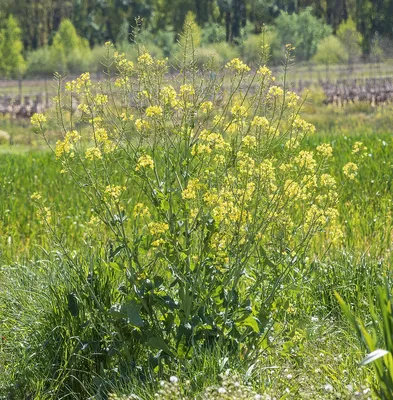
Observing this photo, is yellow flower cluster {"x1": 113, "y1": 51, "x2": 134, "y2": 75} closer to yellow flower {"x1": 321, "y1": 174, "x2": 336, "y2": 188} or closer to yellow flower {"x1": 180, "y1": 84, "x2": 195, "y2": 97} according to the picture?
yellow flower {"x1": 180, "y1": 84, "x2": 195, "y2": 97}

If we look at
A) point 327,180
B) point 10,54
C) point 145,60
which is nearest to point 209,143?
point 145,60

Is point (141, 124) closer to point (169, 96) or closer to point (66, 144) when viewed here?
point (169, 96)

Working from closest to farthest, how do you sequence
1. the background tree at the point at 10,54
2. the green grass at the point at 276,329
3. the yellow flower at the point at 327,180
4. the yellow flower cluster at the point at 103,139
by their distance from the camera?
the green grass at the point at 276,329, the yellow flower cluster at the point at 103,139, the yellow flower at the point at 327,180, the background tree at the point at 10,54

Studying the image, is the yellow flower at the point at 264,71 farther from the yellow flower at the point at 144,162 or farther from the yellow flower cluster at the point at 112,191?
the yellow flower cluster at the point at 112,191

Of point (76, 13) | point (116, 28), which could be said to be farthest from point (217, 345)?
point (76, 13)

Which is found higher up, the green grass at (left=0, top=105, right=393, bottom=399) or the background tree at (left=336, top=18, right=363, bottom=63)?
the green grass at (left=0, top=105, right=393, bottom=399)

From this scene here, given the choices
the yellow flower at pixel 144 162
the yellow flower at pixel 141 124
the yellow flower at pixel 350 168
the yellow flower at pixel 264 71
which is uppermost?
the yellow flower at pixel 264 71

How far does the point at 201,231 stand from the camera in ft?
12.8

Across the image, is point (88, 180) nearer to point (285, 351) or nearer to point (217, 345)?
point (217, 345)

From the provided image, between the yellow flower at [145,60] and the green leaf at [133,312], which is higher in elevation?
the yellow flower at [145,60]

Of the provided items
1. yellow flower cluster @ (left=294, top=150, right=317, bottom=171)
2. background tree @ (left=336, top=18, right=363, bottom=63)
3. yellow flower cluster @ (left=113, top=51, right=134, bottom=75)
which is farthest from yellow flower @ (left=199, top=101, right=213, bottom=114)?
background tree @ (left=336, top=18, right=363, bottom=63)

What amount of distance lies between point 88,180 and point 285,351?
129 cm

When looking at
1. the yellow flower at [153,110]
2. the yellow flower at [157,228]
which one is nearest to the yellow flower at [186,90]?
the yellow flower at [153,110]

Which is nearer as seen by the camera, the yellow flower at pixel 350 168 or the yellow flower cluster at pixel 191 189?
the yellow flower cluster at pixel 191 189
